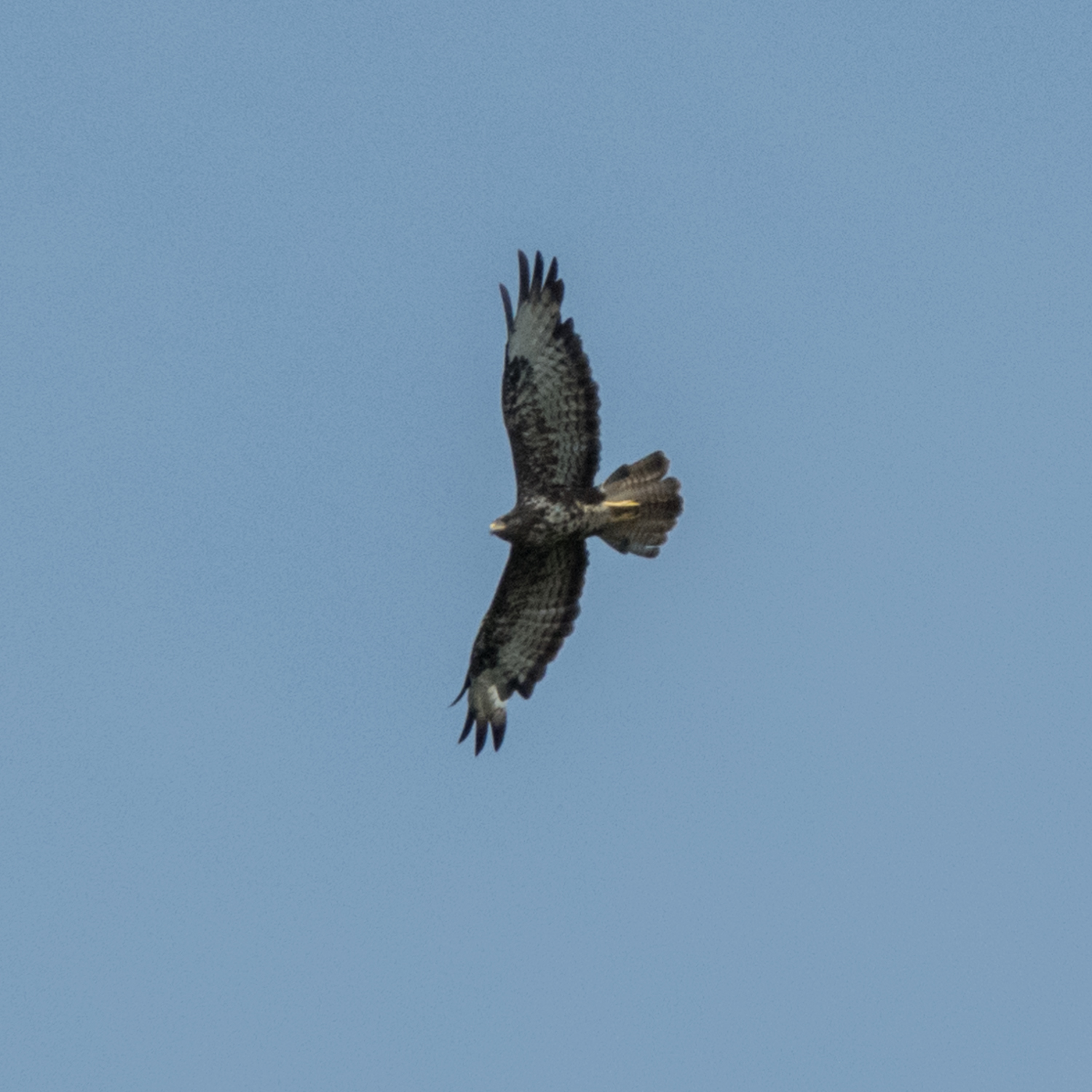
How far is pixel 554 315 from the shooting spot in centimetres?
1889

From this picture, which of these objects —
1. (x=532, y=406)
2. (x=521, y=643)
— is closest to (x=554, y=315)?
(x=532, y=406)

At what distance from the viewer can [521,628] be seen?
1961 cm

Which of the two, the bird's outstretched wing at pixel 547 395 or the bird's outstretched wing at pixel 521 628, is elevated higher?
the bird's outstretched wing at pixel 547 395

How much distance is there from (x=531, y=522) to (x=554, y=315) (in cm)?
162

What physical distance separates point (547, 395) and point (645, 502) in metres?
1.20

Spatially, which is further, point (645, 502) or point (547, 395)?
point (645, 502)

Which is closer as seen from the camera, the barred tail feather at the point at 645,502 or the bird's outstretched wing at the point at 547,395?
the bird's outstretched wing at the point at 547,395

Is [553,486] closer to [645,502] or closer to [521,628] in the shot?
[645,502]

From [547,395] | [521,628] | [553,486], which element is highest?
[547,395]

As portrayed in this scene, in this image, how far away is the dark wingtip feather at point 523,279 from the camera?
1898cm

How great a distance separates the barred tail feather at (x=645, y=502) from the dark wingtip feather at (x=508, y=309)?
1.44 metres

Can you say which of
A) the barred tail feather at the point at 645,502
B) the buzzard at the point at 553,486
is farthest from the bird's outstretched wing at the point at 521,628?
the barred tail feather at the point at 645,502

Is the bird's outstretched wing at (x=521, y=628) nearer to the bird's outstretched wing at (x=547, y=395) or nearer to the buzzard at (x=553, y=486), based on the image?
the buzzard at (x=553, y=486)

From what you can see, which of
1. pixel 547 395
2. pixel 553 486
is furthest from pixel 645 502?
pixel 547 395
